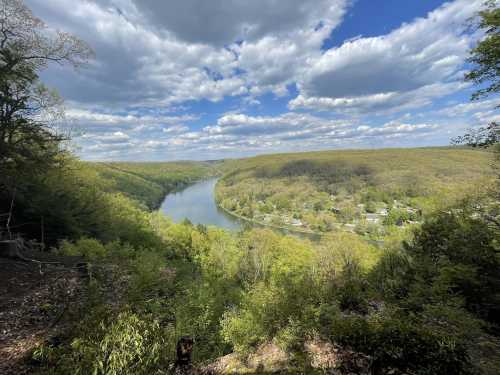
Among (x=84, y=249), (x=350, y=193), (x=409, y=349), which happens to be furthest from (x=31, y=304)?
(x=350, y=193)

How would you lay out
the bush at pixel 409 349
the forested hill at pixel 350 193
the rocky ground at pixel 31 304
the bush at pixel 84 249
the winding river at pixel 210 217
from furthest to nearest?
the forested hill at pixel 350 193
the winding river at pixel 210 217
the bush at pixel 84 249
the rocky ground at pixel 31 304
the bush at pixel 409 349

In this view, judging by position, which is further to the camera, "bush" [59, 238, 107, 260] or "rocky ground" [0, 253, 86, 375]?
"bush" [59, 238, 107, 260]

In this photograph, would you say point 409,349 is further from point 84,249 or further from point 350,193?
point 350,193

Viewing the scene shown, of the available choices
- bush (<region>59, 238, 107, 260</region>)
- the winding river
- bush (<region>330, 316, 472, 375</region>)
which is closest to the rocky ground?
bush (<region>59, 238, 107, 260</region>)

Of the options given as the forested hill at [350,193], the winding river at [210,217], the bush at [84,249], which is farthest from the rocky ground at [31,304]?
the winding river at [210,217]

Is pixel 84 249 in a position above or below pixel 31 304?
below

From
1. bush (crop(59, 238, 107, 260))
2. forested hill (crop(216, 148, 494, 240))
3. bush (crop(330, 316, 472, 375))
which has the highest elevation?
bush (crop(330, 316, 472, 375))

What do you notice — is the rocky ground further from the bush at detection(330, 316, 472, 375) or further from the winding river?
the winding river

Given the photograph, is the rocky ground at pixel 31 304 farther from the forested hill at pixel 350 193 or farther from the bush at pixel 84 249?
the forested hill at pixel 350 193

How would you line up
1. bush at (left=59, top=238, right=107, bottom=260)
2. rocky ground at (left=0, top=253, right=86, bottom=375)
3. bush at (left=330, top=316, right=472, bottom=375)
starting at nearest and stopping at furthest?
1. bush at (left=330, top=316, right=472, bottom=375)
2. rocky ground at (left=0, top=253, right=86, bottom=375)
3. bush at (left=59, top=238, right=107, bottom=260)

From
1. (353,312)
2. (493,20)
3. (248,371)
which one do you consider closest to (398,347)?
(248,371)

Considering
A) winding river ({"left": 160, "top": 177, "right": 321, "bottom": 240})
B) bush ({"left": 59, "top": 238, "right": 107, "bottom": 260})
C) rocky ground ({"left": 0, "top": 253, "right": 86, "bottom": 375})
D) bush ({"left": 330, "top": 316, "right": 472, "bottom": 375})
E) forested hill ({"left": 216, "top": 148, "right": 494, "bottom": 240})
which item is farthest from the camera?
forested hill ({"left": 216, "top": 148, "right": 494, "bottom": 240})

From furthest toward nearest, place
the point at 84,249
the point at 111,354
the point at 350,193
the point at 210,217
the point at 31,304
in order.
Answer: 1. the point at 350,193
2. the point at 210,217
3. the point at 84,249
4. the point at 31,304
5. the point at 111,354

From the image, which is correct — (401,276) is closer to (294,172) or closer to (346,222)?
(346,222)
